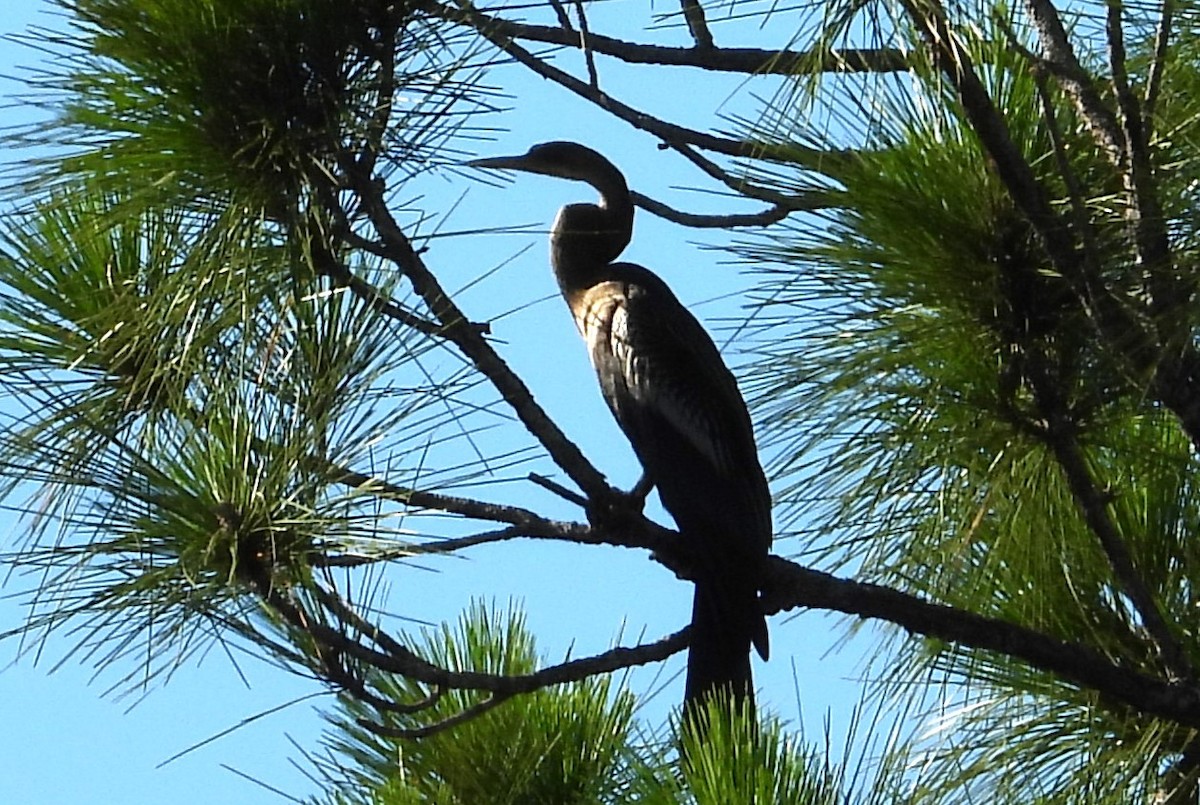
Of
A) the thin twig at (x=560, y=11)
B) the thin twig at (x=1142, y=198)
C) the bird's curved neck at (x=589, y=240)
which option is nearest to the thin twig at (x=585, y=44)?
the thin twig at (x=560, y=11)

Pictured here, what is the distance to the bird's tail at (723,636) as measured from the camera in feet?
5.82

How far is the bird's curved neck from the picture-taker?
2.27 meters

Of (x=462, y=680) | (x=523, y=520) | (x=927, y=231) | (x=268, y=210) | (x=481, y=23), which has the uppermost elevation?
(x=481, y=23)

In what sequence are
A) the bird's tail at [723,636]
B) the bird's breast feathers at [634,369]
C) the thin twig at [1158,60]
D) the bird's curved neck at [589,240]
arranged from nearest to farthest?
the thin twig at [1158,60], the bird's tail at [723,636], the bird's breast feathers at [634,369], the bird's curved neck at [589,240]

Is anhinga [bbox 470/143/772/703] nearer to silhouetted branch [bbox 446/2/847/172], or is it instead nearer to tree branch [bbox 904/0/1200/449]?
silhouetted branch [bbox 446/2/847/172]

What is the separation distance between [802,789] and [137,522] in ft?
1.78

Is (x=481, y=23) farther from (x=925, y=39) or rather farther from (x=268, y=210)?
(x=925, y=39)

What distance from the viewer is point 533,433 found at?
1.41 meters

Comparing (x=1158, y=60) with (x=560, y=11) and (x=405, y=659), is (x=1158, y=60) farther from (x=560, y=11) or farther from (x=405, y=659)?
(x=405, y=659)

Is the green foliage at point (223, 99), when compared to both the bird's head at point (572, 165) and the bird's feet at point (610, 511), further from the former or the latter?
the bird's head at point (572, 165)

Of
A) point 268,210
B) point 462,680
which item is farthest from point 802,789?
point 268,210

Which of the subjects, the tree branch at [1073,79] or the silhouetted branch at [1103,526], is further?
the silhouetted branch at [1103,526]

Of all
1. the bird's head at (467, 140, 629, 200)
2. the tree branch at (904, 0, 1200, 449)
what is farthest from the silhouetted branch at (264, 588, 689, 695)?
the bird's head at (467, 140, 629, 200)

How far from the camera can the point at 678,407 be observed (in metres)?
2.12
